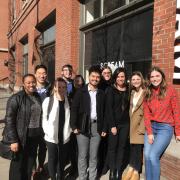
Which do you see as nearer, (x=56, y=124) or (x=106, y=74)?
(x=56, y=124)

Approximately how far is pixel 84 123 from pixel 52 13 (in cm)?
882

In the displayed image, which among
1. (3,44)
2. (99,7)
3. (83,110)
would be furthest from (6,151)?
(3,44)

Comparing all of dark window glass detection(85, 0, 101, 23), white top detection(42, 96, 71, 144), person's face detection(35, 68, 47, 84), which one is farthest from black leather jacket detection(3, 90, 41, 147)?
dark window glass detection(85, 0, 101, 23)

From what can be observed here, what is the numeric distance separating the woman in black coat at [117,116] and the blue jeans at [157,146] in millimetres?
727

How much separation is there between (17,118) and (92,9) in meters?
6.18

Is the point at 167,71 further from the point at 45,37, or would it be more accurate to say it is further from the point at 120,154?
the point at 45,37

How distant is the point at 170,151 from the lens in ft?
17.1

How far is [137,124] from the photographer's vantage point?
16.5 feet

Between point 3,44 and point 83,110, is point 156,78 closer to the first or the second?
point 83,110

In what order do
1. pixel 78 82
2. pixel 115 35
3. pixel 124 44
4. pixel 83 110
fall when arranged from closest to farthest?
pixel 83 110, pixel 78 82, pixel 124 44, pixel 115 35

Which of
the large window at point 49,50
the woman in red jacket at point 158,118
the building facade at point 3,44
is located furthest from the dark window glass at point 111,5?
the building facade at point 3,44

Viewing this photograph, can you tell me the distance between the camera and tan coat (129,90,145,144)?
5000 mm

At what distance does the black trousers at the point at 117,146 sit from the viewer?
5258 millimetres

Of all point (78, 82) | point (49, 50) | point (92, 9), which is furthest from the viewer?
point (49, 50)
